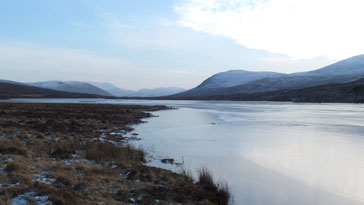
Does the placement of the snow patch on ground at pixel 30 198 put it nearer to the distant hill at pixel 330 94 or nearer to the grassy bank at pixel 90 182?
the grassy bank at pixel 90 182

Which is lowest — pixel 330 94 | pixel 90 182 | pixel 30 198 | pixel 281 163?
pixel 281 163

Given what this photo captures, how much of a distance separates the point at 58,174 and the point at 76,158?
3.46 m

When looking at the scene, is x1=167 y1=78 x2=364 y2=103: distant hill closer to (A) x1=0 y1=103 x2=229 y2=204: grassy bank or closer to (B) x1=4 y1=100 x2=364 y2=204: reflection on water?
(B) x1=4 y1=100 x2=364 y2=204: reflection on water

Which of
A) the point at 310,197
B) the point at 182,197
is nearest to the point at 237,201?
the point at 182,197

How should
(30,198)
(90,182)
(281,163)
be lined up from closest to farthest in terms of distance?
(30,198) → (90,182) → (281,163)

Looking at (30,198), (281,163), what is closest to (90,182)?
(30,198)

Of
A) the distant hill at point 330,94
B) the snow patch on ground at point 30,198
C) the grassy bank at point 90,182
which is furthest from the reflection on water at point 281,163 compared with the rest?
the distant hill at point 330,94

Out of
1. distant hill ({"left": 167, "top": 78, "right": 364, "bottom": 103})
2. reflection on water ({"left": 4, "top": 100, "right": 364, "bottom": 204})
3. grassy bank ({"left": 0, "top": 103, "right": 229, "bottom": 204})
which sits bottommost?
reflection on water ({"left": 4, "top": 100, "right": 364, "bottom": 204})

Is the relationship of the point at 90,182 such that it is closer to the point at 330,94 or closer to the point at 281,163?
the point at 281,163

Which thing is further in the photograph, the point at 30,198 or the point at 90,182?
the point at 90,182

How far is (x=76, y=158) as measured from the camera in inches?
486

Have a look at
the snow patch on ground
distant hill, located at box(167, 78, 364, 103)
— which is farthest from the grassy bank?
distant hill, located at box(167, 78, 364, 103)

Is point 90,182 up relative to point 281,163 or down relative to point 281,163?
up

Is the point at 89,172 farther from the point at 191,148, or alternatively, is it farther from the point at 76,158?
the point at 191,148
